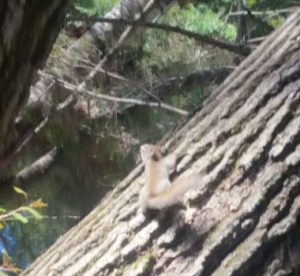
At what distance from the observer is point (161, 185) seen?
3.84 ft

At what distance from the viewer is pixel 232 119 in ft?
3.84

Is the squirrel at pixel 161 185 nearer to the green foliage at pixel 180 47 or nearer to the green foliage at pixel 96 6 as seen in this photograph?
the green foliage at pixel 96 6

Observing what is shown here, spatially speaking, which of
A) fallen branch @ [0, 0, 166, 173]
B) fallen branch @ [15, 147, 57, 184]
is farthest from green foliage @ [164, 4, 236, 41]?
fallen branch @ [15, 147, 57, 184]

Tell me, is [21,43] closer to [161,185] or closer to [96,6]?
[161,185]

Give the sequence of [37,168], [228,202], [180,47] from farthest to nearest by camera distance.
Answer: [180,47]
[37,168]
[228,202]

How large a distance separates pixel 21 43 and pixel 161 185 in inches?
16.8

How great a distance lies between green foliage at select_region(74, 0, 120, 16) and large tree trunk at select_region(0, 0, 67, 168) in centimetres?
226

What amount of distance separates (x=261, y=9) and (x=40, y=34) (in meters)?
3.05

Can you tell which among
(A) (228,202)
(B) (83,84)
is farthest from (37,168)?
(A) (228,202)

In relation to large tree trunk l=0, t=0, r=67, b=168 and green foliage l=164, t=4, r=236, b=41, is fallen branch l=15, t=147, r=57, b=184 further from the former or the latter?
large tree trunk l=0, t=0, r=67, b=168

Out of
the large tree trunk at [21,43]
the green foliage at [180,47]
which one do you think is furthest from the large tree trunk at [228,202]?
the green foliage at [180,47]

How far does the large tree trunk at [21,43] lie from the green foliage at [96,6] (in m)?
2.26

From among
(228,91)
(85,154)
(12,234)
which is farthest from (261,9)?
(228,91)

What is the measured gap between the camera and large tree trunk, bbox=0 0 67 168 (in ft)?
2.53
